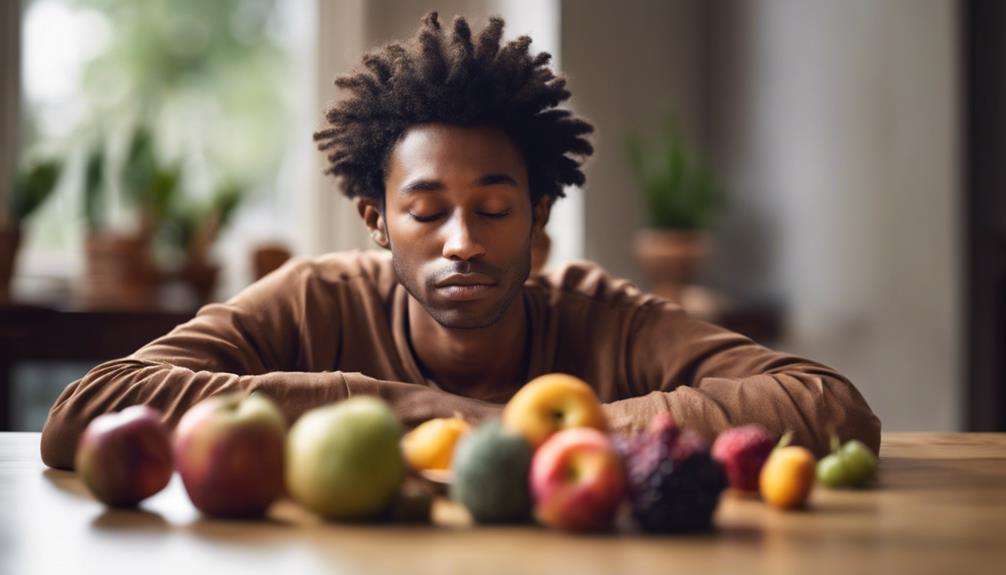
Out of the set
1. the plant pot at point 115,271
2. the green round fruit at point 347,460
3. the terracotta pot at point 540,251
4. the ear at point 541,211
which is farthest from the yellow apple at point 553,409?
the plant pot at point 115,271

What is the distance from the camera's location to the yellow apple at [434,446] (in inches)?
49.9

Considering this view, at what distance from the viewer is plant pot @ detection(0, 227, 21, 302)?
3.42m

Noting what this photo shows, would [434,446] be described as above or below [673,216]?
below

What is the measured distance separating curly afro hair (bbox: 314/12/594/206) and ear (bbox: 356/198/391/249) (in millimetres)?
19

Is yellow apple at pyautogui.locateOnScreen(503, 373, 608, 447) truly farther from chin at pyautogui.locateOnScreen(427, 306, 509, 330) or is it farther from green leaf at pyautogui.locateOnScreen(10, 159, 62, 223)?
green leaf at pyautogui.locateOnScreen(10, 159, 62, 223)

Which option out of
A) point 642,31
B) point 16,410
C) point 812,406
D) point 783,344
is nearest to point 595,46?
point 642,31

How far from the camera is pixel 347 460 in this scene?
1061 mm

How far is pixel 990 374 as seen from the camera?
129 inches

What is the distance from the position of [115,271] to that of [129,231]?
0.15m

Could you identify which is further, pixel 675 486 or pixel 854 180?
pixel 854 180

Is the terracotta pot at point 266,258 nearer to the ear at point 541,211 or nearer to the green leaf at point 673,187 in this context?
the green leaf at point 673,187

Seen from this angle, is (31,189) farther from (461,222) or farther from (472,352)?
(461,222)

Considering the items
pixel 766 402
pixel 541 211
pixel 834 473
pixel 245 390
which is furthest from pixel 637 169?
pixel 834 473

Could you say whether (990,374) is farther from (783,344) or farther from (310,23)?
(310,23)
